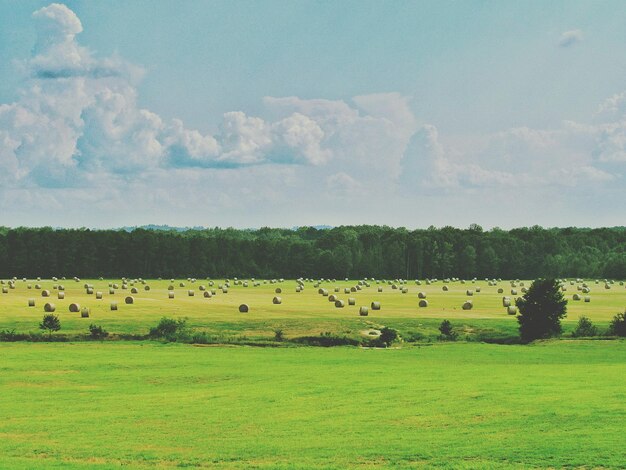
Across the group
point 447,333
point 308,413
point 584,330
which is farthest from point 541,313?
point 308,413

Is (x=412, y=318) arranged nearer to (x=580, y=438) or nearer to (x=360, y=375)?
(x=360, y=375)

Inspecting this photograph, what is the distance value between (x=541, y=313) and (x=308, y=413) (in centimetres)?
4230

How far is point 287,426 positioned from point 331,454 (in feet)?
13.4

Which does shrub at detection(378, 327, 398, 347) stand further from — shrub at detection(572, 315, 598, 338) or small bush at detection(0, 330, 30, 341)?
small bush at detection(0, 330, 30, 341)

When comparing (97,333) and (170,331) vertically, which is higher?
(170,331)

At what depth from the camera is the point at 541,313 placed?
65938 mm

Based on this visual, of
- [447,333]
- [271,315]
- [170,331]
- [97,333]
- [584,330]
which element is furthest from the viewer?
[271,315]

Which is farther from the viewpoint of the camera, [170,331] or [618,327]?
[618,327]

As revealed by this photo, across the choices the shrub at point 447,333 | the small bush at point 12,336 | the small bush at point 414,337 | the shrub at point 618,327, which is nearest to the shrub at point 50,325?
the small bush at point 12,336


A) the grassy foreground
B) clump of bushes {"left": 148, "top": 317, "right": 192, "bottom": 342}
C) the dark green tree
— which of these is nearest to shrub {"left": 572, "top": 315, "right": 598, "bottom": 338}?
the dark green tree

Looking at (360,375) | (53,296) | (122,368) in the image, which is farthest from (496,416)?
(53,296)

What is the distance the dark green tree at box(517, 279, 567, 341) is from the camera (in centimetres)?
6531

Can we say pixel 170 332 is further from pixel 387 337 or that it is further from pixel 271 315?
pixel 271 315

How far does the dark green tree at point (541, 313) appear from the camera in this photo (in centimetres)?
6531
